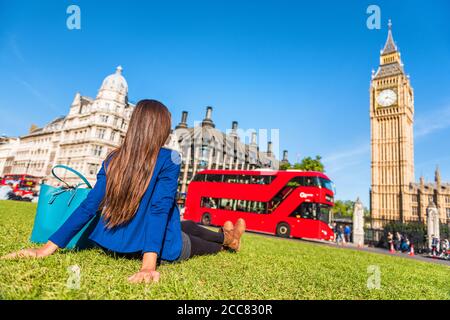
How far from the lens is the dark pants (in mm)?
3416

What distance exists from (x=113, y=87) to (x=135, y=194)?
48.6 meters

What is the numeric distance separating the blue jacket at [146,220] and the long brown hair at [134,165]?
0.28 ft

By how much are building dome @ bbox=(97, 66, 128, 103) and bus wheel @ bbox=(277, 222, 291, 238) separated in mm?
39581

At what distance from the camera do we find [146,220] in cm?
253

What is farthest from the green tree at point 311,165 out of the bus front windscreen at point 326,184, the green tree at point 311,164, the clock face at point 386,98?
the clock face at point 386,98

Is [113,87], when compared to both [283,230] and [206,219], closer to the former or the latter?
[206,219]

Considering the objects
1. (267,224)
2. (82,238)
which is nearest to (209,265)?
(82,238)

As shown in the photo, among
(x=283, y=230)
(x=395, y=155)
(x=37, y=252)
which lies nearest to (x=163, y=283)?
(x=37, y=252)

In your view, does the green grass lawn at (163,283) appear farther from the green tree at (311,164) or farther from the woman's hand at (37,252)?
the green tree at (311,164)

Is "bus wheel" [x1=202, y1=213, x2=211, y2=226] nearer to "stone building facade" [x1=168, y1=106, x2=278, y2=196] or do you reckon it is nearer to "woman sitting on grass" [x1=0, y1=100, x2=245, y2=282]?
"woman sitting on grass" [x1=0, y1=100, x2=245, y2=282]

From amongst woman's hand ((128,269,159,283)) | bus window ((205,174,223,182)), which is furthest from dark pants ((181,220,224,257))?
bus window ((205,174,223,182))

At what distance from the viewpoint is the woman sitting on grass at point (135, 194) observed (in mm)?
2375
